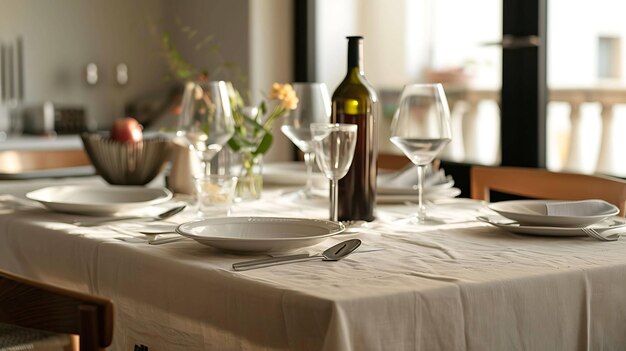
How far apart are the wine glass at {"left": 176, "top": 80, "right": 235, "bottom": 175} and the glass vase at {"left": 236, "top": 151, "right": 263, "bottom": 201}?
173 millimetres

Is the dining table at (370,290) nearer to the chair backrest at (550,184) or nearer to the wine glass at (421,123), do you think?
the wine glass at (421,123)

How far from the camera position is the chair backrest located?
6.61 ft

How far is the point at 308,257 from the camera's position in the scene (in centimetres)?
133

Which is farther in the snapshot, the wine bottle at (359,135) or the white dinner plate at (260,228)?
the wine bottle at (359,135)

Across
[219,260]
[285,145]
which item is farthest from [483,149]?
[219,260]

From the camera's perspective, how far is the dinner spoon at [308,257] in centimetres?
126

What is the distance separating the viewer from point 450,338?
3.80 feet

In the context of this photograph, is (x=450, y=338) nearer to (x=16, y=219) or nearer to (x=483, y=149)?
(x=16, y=219)

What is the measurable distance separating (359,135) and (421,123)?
12 centimetres

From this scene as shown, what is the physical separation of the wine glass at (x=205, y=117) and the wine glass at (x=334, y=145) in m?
0.40

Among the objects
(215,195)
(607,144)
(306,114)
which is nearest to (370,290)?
(215,195)

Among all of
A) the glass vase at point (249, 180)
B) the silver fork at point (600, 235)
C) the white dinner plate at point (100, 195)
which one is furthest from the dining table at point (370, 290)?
the glass vase at point (249, 180)

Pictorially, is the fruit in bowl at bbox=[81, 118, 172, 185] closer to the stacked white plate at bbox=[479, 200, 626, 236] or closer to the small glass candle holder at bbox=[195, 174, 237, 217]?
the small glass candle holder at bbox=[195, 174, 237, 217]

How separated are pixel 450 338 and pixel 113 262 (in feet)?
1.80
